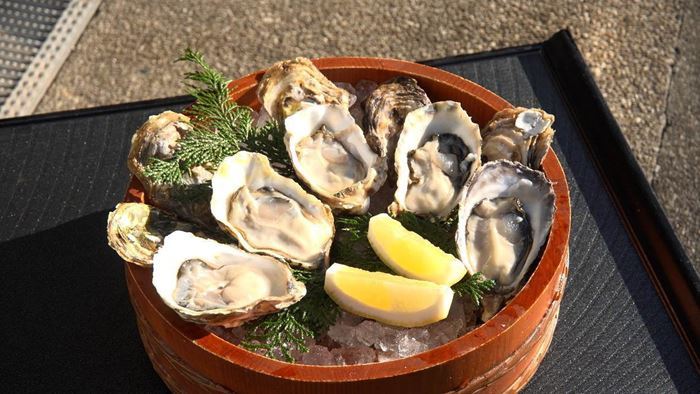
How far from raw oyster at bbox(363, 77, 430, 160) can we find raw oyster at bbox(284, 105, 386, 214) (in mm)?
21

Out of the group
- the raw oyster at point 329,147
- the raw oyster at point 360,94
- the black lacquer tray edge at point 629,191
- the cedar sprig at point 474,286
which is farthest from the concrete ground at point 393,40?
the cedar sprig at point 474,286

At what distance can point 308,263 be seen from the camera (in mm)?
1034

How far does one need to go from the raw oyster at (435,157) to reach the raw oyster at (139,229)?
293mm

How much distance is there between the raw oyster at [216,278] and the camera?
978 millimetres

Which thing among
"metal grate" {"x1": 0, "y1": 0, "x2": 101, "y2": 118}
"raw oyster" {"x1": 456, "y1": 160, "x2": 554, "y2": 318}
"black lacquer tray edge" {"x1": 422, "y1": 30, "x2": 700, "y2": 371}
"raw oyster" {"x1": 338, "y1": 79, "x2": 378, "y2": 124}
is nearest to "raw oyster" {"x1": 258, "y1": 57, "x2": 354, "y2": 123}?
"raw oyster" {"x1": 338, "y1": 79, "x2": 378, "y2": 124}

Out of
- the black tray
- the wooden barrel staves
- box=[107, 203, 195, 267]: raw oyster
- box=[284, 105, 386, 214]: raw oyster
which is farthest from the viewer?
the black tray

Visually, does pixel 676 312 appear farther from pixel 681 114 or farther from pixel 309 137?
pixel 681 114

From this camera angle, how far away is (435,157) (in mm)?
1162

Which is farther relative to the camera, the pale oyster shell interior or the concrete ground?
the concrete ground

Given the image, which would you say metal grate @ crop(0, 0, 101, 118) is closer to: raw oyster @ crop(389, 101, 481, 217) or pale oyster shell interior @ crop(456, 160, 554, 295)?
raw oyster @ crop(389, 101, 481, 217)

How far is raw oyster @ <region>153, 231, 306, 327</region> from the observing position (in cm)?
98

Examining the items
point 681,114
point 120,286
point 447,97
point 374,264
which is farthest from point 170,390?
point 681,114

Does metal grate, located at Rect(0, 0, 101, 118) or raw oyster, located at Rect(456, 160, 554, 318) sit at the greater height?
raw oyster, located at Rect(456, 160, 554, 318)

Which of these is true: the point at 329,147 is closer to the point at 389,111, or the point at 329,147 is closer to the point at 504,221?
the point at 389,111
